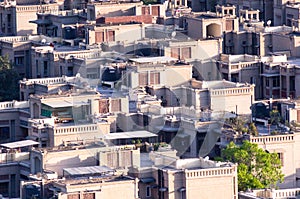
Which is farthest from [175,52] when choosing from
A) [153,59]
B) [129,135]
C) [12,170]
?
[12,170]

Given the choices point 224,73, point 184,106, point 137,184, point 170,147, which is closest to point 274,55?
point 224,73

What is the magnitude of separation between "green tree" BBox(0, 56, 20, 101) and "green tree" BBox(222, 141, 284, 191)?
62.5ft

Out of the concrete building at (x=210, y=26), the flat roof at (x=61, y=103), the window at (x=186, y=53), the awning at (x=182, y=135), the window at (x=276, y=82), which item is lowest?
the awning at (x=182, y=135)

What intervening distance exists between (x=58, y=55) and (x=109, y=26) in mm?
4595

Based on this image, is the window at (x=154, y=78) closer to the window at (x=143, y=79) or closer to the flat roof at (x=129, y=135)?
the window at (x=143, y=79)

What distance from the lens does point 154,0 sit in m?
113

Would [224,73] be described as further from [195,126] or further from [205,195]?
[205,195]

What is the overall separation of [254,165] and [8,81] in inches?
929

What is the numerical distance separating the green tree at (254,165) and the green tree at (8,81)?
19.0 m

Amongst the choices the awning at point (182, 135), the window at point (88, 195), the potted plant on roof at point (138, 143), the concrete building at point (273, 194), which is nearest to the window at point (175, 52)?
the awning at point (182, 135)

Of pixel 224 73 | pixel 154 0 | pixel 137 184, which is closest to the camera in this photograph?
pixel 137 184

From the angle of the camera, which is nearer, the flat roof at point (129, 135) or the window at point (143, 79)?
the flat roof at point (129, 135)

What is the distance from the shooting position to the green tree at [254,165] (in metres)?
70.9

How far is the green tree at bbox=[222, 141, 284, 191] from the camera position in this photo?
70875mm
